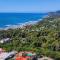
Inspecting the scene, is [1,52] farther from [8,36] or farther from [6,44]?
[8,36]

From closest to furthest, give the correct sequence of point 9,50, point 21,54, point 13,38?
point 21,54 → point 9,50 → point 13,38

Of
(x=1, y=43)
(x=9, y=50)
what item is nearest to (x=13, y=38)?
(x=1, y=43)

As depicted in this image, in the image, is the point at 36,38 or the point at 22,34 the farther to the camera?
the point at 22,34

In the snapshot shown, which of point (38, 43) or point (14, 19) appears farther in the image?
point (14, 19)

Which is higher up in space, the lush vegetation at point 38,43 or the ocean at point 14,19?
the lush vegetation at point 38,43

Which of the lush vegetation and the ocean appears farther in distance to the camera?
the ocean

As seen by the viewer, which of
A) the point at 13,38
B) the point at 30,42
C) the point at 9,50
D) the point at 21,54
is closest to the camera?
the point at 21,54

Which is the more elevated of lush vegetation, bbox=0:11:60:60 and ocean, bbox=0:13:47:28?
lush vegetation, bbox=0:11:60:60

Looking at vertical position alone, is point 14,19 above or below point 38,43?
below

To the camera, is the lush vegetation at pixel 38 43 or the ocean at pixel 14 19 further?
the ocean at pixel 14 19
